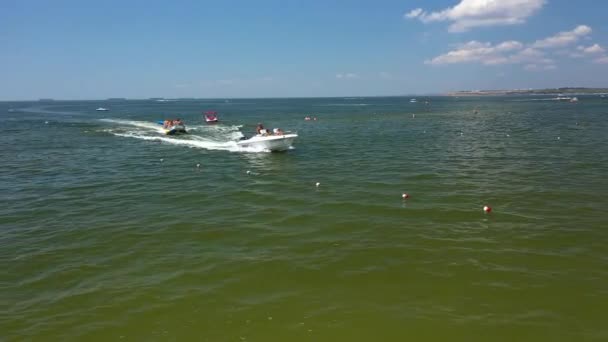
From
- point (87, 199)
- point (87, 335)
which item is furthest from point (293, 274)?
point (87, 199)

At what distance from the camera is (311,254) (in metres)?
11.5

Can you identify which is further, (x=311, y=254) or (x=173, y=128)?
(x=173, y=128)

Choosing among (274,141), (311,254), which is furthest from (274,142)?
(311,254)

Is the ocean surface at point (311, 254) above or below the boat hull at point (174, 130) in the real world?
below

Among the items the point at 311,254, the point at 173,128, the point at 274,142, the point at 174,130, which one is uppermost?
the point at 173,128

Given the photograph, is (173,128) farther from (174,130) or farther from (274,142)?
(274,142)

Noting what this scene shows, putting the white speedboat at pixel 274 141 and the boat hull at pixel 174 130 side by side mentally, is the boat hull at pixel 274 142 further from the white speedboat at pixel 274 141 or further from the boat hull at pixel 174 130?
the boat hull at pixel 174 130

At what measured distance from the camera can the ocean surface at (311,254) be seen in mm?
8172

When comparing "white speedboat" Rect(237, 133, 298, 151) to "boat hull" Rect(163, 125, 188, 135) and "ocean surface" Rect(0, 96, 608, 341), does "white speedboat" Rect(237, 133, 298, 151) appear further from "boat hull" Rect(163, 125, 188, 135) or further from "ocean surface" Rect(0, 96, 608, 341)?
"boat hull" Rect(163, 125, 188, 135)

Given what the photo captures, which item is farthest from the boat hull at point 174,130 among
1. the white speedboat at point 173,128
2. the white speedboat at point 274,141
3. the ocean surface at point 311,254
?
the ocean surface at point 311,254

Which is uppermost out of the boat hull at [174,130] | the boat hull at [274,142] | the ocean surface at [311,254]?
the boat hull at [174,130]

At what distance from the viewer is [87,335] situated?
7996 mm

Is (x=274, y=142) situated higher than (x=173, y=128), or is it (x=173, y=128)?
(x=173, y=128)

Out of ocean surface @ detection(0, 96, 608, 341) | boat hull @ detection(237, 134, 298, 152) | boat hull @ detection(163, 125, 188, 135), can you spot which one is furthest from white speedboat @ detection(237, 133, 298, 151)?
boat hull @ detection(163, 125, 188, 135)
